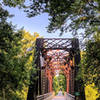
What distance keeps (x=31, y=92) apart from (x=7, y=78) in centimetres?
208

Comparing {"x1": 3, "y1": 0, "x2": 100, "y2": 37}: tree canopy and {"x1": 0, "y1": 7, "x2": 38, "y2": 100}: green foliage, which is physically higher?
{"x1": 3, "y1": 0, "x2": 100, "y2": 37}: tree canopy

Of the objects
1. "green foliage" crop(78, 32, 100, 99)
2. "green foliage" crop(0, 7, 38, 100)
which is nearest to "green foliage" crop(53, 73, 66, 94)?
"green foliage" crop(0, 7, 38, 100)

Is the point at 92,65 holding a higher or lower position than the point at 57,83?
higher

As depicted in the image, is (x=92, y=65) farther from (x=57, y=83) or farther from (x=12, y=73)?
(x=57, y=83)

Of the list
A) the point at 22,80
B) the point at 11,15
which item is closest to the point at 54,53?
the point at 11,15

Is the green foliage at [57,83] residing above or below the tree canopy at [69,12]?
below

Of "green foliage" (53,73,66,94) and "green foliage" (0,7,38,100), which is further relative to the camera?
"green foliage" (53,73,66,94)

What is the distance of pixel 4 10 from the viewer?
9.59 m

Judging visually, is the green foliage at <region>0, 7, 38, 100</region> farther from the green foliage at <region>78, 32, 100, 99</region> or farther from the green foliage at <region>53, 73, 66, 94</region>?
the green foliage at <region>53, 73, 66, 94</region>

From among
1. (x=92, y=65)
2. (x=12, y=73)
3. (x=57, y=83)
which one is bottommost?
(x=57, y=83)

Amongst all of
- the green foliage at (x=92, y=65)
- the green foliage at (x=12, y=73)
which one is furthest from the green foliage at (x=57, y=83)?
the green foliage at (x=92, y=65)

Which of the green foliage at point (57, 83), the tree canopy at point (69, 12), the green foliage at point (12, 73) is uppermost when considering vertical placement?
the tree canopy at point (69, 12)

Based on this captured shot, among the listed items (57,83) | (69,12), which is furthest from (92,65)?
(57,83)

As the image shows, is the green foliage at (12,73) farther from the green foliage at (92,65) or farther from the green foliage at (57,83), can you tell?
the green foliage at (57,83)
